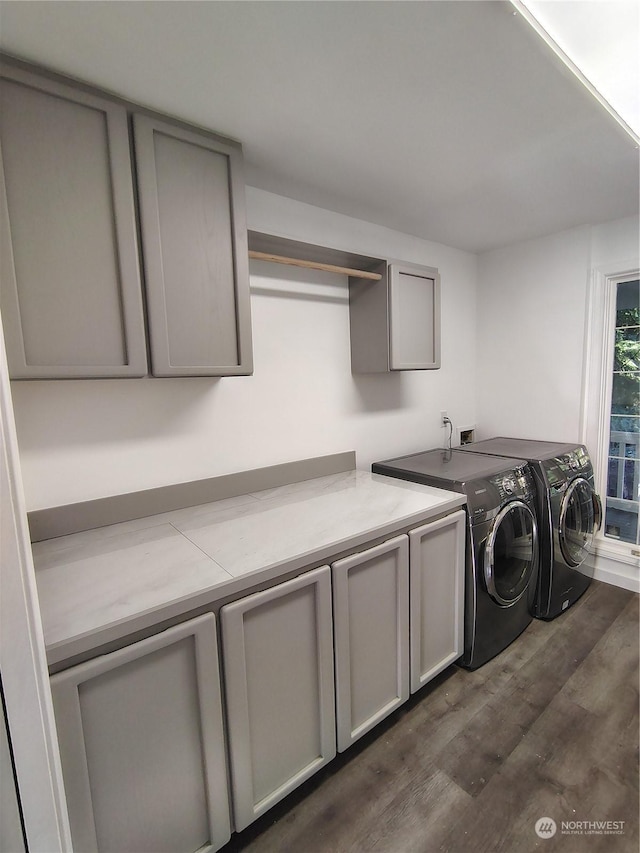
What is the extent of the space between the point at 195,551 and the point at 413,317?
1.69 meters

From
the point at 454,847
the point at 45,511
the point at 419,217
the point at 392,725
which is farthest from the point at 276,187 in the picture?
the point at 454,847

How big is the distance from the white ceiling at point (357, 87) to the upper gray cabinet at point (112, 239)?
112mm

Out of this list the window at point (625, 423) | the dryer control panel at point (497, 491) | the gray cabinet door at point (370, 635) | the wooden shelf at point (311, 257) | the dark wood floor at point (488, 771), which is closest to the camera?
the dark wood floor at point (488, 771)

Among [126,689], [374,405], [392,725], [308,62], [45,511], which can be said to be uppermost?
[308,62]

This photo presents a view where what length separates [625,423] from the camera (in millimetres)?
2600

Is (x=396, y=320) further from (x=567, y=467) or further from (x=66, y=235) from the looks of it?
(x=66, y=235)

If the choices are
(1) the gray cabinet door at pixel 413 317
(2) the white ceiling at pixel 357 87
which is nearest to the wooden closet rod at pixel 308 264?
(1) the gray cabinet door at pixel 413 317

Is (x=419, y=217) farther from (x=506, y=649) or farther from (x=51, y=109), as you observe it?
(x=506, y=649)

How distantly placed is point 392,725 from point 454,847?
0.45 metres

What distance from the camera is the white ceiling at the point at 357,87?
0.99 metres

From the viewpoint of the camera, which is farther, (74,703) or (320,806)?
(320,806)

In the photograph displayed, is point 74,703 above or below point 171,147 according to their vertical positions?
below

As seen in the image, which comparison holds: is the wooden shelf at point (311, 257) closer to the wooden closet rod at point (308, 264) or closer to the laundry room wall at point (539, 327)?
the wooden closet rod at point (308, 264)

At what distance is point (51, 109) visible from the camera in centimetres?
112
